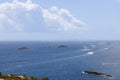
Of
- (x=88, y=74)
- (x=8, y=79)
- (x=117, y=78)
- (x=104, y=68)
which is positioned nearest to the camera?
(x=8, y=79)

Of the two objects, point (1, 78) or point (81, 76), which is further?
point (81, 76)

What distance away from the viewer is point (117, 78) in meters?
107

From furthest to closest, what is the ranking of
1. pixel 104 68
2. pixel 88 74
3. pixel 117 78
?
1. pixel 104 68
2. pixel 88 74
3. pixel 117 78

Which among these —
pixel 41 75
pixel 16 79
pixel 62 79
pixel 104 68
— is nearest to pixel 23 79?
pixel 16 79

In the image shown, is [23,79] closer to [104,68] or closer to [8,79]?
[8,79]

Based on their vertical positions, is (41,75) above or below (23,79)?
below

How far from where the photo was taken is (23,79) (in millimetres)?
55938

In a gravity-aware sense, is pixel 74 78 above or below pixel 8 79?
below

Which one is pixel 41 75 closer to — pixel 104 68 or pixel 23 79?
pixel 104 68

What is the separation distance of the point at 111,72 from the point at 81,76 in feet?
59.6

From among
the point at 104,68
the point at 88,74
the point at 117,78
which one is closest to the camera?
the point at 117,78

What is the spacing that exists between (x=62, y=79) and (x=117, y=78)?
21.4 meters

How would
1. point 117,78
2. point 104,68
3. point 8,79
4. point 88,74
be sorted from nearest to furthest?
point 8,79, point 117,78, point 88,74, point 104,68

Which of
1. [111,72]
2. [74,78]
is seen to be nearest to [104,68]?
[111,72]
